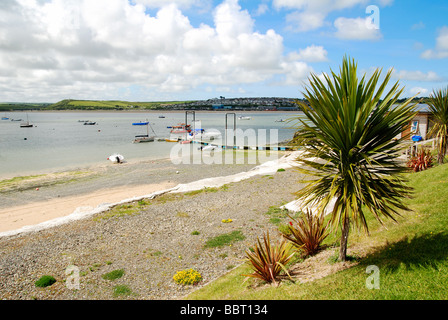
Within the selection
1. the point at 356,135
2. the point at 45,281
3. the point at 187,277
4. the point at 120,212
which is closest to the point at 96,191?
the point at 120,212

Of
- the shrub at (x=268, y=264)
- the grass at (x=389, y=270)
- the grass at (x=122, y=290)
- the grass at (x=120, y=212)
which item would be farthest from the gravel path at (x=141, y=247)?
the shrub at (x=268, y=264)

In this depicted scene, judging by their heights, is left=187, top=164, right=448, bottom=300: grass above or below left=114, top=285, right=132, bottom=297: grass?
above

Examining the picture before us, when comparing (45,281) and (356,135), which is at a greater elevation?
(356,135)

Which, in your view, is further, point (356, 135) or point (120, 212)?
point (120, 212)

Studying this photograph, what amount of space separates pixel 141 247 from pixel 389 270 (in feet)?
29.9

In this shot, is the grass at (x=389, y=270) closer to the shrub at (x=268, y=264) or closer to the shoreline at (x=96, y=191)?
the shrub at (x=268, y=264)

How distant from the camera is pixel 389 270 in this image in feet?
18.9

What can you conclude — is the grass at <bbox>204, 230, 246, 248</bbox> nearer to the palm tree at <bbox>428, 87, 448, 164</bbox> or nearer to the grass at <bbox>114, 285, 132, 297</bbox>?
the grass at <bbox>114, 285, 132, 297</bbox>

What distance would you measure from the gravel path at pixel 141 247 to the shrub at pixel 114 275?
0.53ft

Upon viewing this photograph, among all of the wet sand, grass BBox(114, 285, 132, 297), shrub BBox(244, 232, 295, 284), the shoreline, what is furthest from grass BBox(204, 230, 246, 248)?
the wet sand

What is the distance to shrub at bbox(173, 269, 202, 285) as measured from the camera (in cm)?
852

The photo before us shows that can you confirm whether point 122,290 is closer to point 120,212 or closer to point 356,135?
point 356,135

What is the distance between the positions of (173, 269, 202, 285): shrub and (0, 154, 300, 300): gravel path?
0.16 meters
